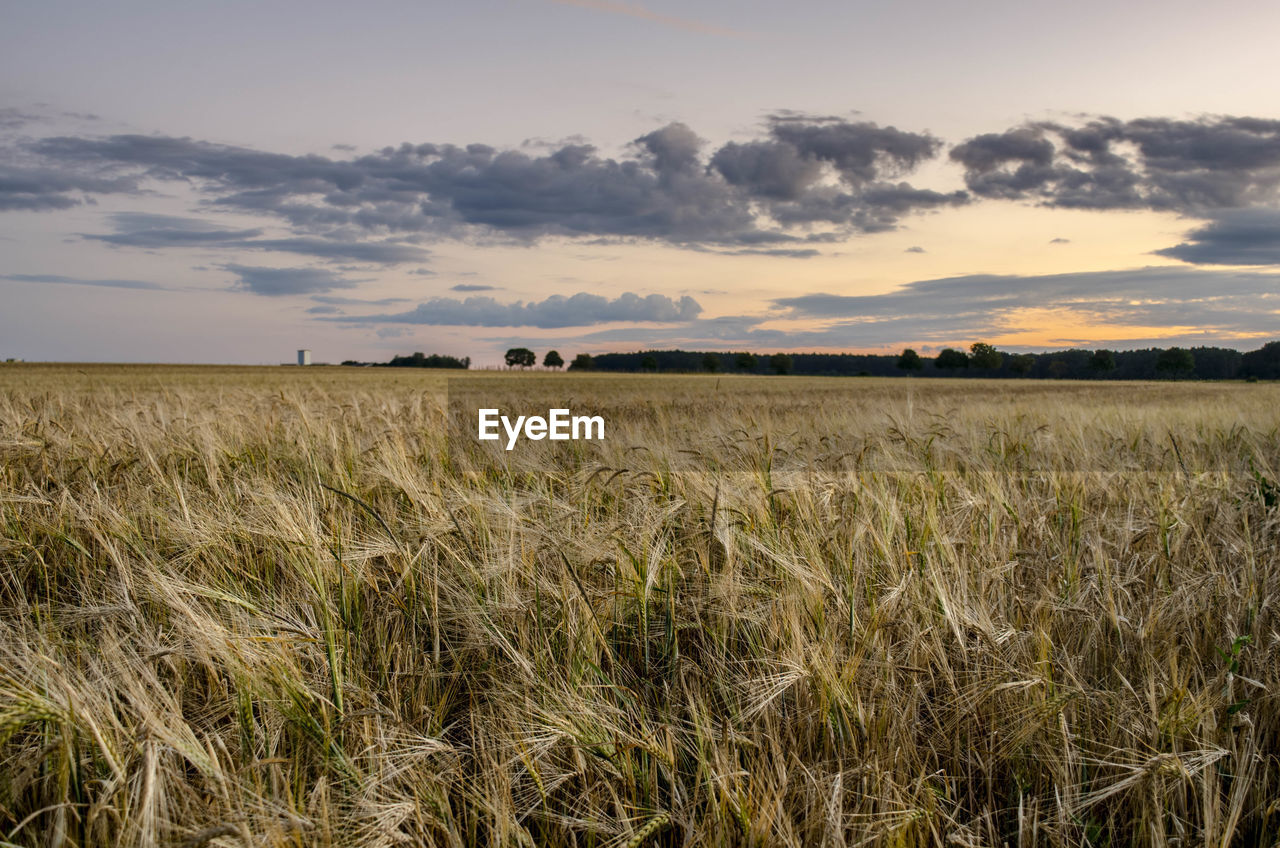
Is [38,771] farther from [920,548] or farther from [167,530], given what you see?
[920,548]

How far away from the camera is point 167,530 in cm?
304

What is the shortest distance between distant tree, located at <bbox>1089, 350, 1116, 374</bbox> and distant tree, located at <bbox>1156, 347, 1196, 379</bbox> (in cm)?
1007

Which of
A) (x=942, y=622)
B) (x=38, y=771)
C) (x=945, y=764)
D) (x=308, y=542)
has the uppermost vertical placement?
(x=308, y=542)

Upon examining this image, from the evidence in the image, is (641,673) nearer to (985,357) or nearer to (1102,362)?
(1102,362)

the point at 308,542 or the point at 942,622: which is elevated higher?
the point at 308,542

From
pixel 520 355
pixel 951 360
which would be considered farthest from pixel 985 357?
pixel 520 355

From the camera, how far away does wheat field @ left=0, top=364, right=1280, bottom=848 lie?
1455mm

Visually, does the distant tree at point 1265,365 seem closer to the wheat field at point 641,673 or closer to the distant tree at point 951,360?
the distant tree at point 951,360

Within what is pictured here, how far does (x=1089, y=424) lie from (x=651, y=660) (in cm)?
857

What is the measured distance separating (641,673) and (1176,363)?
133 m

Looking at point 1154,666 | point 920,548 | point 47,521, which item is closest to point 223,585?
point 47,521

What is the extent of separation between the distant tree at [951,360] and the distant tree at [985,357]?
2.08 meters

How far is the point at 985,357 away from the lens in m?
122

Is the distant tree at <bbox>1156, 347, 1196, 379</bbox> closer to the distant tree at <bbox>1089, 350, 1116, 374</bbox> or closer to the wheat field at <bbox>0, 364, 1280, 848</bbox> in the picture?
the distant tree at <bbox>1089, 350, 1116, 374</bbox>
